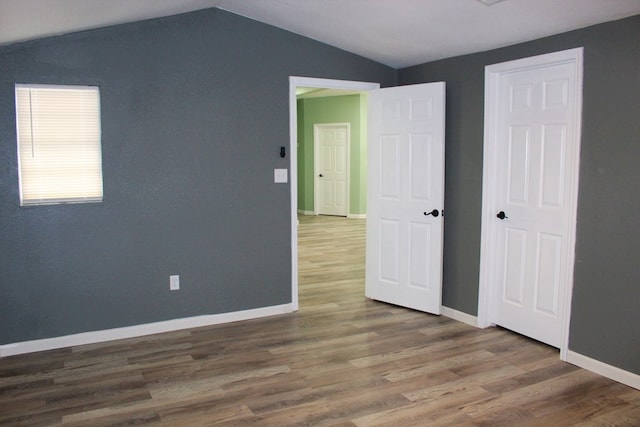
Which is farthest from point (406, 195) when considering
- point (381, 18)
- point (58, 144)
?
point (58, 144)

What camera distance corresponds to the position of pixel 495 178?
13.9 feet

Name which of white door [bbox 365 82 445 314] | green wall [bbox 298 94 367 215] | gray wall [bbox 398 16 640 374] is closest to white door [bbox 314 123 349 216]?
green wall [bbox 298 94 367 215]

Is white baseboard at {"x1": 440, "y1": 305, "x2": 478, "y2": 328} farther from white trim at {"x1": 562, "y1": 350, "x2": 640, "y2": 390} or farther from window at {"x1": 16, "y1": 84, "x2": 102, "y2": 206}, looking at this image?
window at {"x1": 16, "y1": 84, "x2": 102, "y2": 206}

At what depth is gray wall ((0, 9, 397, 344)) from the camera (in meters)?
3.76

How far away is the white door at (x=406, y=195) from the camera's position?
457cm

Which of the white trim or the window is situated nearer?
the white trim

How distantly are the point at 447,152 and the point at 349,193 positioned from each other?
272 inches

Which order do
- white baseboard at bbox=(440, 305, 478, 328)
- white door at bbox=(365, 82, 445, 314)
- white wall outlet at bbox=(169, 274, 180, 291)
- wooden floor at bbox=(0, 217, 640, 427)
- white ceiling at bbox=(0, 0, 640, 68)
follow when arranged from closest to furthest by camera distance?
wooden floor at bbox=(0, 217, 640, 427) → white ceiling at bbox=(0, 0, 640, 68) → white wall outlet at bbox=(169, 274, 180, 291) → white baseboard at bbox=(440, 305, 478, 328) → white door at bbox=(365, 82, 445, 314)

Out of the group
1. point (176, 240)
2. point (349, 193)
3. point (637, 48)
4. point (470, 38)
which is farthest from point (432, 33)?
point (349, 193)

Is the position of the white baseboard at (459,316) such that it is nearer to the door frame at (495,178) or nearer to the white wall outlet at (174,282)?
the door frame at (495,178)

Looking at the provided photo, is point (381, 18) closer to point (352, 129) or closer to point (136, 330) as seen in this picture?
point (136, 330)

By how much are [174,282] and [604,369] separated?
3250 mm

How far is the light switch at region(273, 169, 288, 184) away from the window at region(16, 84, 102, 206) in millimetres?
1446

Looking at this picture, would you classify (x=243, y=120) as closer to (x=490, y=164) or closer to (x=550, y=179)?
(x=490, y=164)
